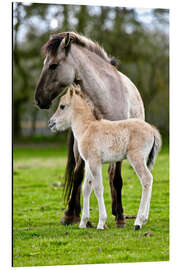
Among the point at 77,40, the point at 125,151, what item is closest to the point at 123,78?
the point at 77,40

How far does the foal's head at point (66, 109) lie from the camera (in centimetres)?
442

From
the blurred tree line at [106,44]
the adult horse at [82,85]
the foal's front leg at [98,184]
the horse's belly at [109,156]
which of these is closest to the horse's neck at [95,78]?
the adult horse at [82,85]

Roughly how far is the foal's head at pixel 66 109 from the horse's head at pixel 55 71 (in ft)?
0.35

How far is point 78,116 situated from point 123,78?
1004 millimetres

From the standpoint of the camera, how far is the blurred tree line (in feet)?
17.8

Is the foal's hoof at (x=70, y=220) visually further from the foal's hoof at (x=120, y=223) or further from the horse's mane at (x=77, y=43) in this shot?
the horse's mane at (x=77, y=43)

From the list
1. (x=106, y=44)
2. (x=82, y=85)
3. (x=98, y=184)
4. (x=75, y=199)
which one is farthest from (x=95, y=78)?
(x=106, y=44)

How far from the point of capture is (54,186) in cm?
738

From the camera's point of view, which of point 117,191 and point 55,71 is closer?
point 55,71

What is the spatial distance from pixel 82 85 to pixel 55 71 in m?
0.31

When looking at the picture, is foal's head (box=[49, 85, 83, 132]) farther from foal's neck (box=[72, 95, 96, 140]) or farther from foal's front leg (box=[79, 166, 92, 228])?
foal's front leg (box=[79, 166, 92, 228])

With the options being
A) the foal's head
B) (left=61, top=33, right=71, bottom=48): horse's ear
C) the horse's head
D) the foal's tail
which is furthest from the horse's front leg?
(left=61, top=33, right=71, bottom=48): horse's ear

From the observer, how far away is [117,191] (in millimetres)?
5016

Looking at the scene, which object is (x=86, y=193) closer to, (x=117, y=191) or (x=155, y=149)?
(x=117, y=191)
